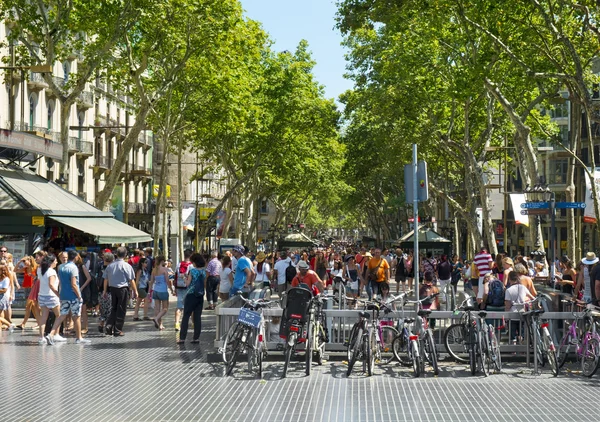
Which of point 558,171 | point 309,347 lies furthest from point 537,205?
point 558,171

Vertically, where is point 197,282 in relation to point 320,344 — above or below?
above

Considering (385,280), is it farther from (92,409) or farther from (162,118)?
(162,118)

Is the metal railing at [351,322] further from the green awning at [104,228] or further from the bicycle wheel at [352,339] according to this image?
the green awning at [104,228]

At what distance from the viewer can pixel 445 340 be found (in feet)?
48.6

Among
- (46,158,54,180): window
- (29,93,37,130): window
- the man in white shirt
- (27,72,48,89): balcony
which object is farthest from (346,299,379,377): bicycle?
(46,158,54,180): window

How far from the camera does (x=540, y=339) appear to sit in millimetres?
14016

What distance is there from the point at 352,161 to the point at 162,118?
1433cm

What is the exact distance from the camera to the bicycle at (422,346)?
1357cm

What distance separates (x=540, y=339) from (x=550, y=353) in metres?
0.36

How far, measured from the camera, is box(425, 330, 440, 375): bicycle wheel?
44.7 feet

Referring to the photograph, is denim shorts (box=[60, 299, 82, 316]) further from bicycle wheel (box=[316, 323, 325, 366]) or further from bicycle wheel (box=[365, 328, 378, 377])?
bicycle wheel (box=[365, 328, 378, 377])

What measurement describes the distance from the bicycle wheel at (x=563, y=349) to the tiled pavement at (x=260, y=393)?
20.4 inches

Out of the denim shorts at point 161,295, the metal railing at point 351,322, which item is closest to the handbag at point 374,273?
the denim shorts at point 161,295

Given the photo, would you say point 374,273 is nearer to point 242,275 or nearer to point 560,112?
point 242,275
